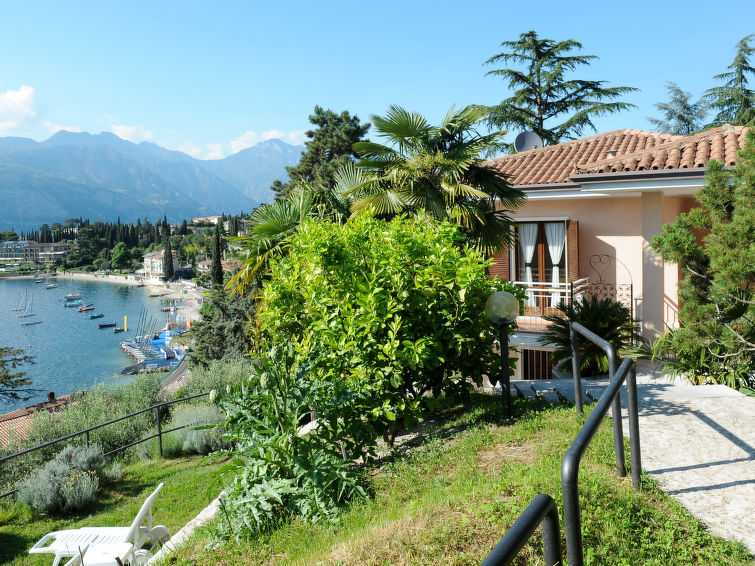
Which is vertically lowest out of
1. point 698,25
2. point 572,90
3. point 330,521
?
point 330,521

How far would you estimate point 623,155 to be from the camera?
11.8 metres

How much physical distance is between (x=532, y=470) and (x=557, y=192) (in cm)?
949

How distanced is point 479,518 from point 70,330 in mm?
129733

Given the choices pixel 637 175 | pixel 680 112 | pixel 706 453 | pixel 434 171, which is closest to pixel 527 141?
pixel 637 175

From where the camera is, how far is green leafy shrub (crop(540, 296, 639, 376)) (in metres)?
8.80

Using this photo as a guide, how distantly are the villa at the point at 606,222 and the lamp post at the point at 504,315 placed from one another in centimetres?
418

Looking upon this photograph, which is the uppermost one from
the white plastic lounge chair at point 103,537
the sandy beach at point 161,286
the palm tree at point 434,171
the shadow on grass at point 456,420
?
the palm tree at point 434,171

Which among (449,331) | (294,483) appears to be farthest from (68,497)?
(449,331)

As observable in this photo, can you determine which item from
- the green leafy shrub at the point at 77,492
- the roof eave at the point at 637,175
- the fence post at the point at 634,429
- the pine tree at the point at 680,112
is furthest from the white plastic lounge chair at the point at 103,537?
the pine tree at the point at 680,112

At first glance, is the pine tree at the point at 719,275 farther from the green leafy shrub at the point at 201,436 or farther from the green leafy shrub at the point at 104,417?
the green leafy shrub at the point at 104,417

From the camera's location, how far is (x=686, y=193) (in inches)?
437

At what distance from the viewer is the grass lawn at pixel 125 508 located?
292 inches

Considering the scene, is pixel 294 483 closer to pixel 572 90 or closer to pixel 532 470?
pixel 532 470

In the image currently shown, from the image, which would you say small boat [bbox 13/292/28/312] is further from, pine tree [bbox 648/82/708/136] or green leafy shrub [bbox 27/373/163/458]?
pine tree [bbox 648/82/708/136]
